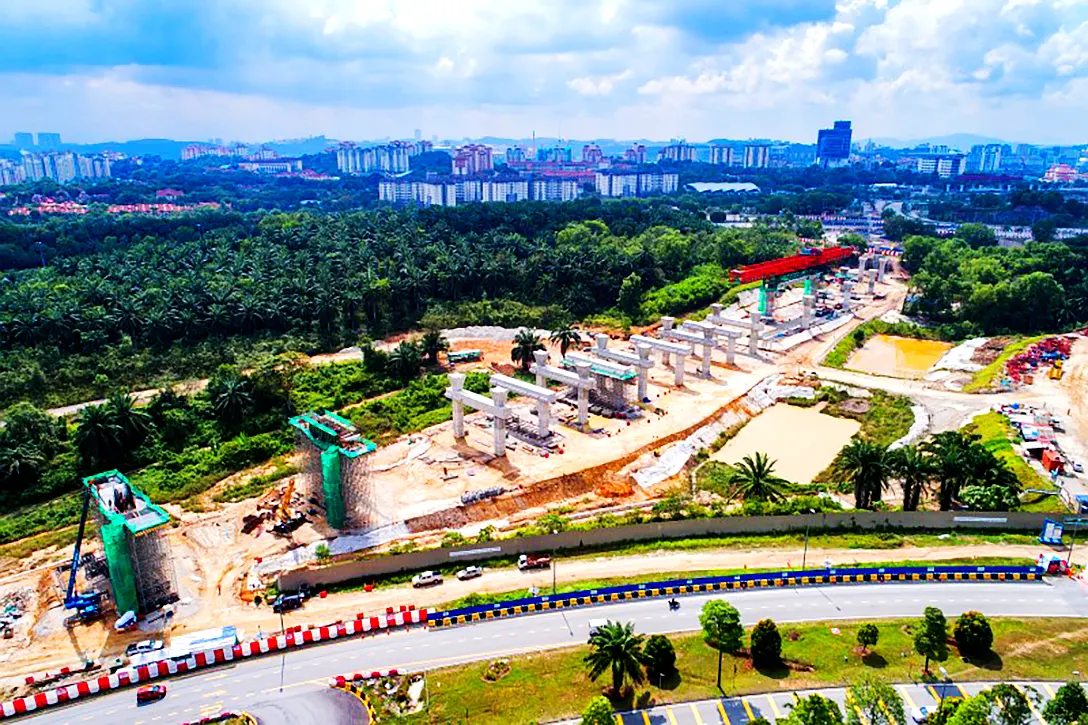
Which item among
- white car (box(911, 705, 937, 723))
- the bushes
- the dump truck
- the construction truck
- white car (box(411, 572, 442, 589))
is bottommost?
the construction truck

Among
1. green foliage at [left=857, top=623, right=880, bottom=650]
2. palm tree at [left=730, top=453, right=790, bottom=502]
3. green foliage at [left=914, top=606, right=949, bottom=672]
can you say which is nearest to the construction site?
palm tree at [left=730, top=453, right=790, bottom=502]

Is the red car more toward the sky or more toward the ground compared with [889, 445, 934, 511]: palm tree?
more toward the ground

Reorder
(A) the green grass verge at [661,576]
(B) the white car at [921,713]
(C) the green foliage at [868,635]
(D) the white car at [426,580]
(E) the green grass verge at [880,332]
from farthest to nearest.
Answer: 1. (E) the green grass verge at [880,332]
2. (D) the white car at [426,580]
3. (A) the green grass verge at [661,576]
4. (C) the green foliage at [868,635]
5. (B) the white car at [921,713]

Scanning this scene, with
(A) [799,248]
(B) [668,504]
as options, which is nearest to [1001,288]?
(A) [799,248]

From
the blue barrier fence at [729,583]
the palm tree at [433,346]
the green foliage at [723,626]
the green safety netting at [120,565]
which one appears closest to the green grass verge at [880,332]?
the palm tree at [433,346]

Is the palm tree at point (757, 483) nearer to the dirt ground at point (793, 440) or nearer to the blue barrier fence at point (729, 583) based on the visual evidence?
the blue barrier fence at point (729, 583)

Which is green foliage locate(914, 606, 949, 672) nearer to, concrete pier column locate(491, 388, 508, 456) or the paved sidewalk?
the paved sidewalk

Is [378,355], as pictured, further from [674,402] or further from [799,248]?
[799,248]
